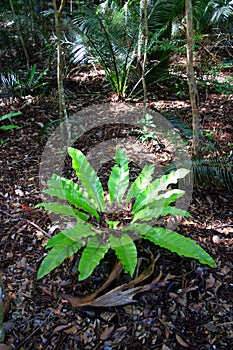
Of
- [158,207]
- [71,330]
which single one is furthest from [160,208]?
[71,330]

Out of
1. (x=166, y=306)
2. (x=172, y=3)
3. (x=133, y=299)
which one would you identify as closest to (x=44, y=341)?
(x=133, y=299)

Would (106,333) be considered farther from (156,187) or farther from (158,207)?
(156,187)

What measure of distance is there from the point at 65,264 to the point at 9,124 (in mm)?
2766

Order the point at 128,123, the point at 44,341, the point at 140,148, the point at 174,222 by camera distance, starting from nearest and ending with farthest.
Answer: the point at 44,341, the point at 174,222, the point at 140,148, the point at 128,123

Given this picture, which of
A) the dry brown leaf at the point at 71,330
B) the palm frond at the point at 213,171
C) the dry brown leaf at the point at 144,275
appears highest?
the palm frond at the point at 213,171

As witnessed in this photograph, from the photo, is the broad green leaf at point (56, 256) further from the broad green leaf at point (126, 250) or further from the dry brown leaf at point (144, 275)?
the dry brown leaf at point (144, 275)

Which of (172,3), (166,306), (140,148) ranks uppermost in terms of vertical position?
(172,3)

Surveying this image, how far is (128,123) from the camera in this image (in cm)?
459

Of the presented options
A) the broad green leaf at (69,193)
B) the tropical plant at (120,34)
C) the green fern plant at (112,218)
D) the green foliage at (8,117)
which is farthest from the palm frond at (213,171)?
the green foliage at (8,117)

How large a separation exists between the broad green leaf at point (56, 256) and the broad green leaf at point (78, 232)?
0.04 metres

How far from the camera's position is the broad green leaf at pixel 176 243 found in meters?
2.47

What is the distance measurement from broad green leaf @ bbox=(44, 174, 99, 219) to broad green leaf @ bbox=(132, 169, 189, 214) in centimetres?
38

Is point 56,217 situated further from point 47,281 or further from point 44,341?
point 44,341

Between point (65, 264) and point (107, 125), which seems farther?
point (107, 125)
